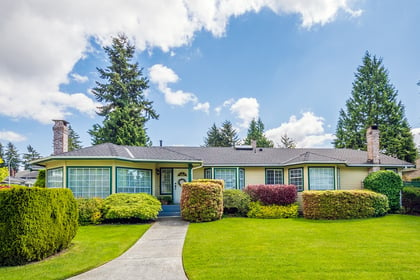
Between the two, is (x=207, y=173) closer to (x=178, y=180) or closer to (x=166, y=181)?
(x=178, y=180)

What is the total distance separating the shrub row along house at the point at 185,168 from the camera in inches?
498

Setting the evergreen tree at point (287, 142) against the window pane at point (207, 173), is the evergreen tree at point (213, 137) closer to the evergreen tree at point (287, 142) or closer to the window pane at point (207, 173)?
the evergreen tree at point (287, 142)

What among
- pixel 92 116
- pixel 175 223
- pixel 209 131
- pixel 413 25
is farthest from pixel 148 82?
pixel 413 25

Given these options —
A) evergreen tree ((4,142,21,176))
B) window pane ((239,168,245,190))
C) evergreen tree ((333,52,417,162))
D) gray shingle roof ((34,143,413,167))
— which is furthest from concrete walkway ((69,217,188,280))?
evergreen tree ((4,142,21,176))

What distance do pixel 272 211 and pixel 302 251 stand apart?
6.78 metres

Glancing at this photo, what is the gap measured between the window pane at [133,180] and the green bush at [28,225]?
6139 mm

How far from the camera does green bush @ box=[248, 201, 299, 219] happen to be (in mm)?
13562

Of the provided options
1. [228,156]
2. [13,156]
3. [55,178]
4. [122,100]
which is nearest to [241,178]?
[228,156]

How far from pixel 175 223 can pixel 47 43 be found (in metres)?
9.36

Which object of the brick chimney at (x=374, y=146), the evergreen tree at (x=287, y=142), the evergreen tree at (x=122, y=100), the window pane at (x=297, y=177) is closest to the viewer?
the window pane at (x=297, y=177)

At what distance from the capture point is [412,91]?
19.9m

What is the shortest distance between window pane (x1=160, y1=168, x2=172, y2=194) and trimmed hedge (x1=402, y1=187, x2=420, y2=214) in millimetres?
13071

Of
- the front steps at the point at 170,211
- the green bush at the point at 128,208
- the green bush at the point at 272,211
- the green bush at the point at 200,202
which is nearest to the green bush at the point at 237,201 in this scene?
the green bush at the point at 272,211

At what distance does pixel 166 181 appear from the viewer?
51.8 ft
